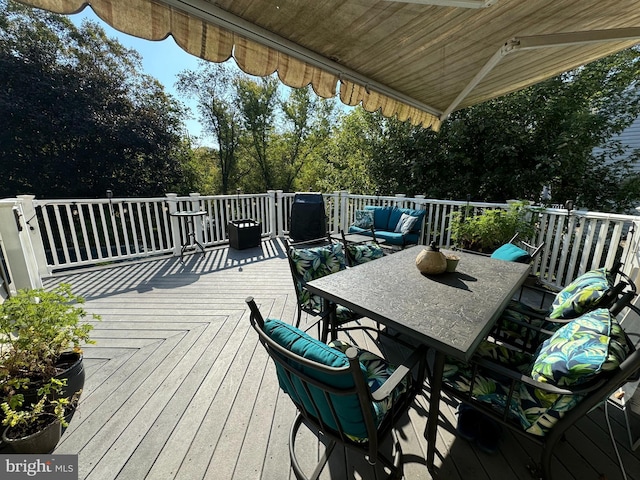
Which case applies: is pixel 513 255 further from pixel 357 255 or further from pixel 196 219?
pixel 196 219

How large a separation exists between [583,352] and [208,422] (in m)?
1.96

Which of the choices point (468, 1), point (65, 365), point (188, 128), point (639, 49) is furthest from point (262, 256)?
point (188, 128)

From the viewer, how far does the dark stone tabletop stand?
1.27 meters

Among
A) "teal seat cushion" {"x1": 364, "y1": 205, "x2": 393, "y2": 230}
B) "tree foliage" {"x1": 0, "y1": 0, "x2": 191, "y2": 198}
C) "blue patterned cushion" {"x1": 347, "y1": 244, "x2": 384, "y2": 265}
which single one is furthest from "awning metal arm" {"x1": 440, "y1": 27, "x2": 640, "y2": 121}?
"tree foliage" {"x1": 0, "y1": 0, "x2": 191, "y2": 198}

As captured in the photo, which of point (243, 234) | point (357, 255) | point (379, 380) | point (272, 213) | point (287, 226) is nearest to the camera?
point (379, 380)

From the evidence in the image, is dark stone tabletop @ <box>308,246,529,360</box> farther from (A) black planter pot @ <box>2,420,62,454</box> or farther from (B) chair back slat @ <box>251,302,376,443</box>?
(A) black planter pot @ <box>2,420,62,454</box>

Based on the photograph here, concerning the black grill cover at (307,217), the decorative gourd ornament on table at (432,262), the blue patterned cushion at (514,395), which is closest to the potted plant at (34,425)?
the blue patterned cushion at (514,395)

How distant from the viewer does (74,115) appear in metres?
7.98

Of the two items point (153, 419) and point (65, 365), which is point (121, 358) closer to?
point (65, 365)

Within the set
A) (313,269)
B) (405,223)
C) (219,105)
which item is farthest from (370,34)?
(219,105)

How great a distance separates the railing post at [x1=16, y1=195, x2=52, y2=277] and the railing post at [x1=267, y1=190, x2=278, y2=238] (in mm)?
3794

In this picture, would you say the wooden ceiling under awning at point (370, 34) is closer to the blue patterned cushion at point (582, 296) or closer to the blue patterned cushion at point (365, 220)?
the blue patterned cushion at point (582, 296)

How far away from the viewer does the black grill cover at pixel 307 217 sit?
571 cm

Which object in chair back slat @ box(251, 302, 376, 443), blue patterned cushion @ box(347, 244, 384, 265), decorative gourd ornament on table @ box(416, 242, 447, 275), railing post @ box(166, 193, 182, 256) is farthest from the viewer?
railing post @ box(166, 193, 182, 256)
